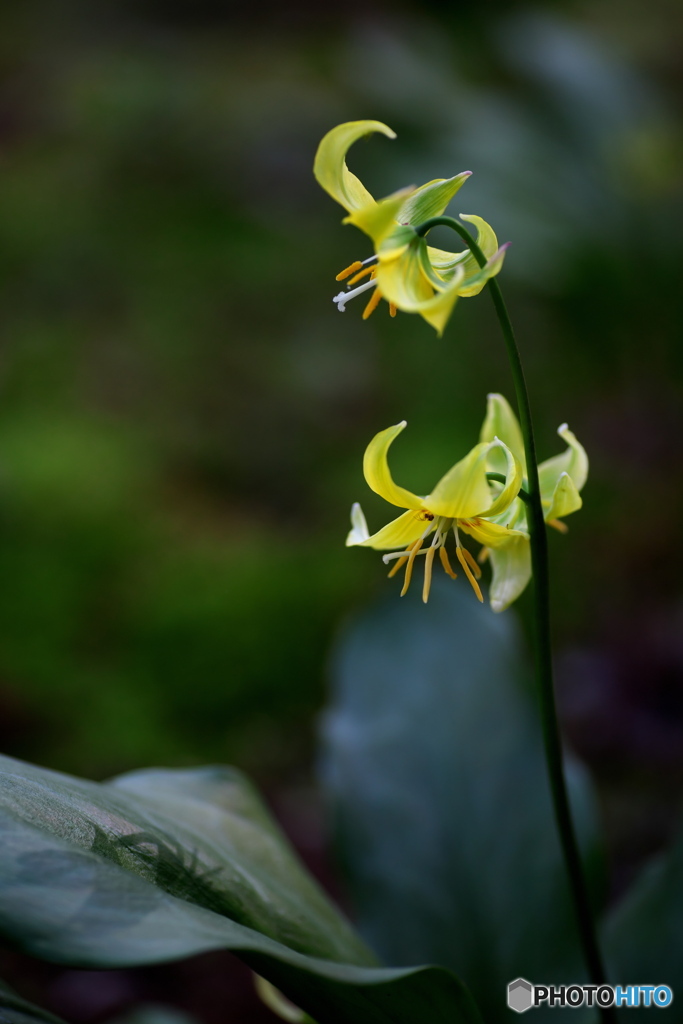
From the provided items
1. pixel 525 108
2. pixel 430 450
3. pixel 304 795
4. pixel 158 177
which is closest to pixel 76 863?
pixel 304 795

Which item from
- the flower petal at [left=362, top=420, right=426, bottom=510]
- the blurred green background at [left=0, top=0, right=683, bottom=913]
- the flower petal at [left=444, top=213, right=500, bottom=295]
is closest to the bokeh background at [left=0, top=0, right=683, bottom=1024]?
the blurred green background at [left=0, top=0, right=683, bottom=913]

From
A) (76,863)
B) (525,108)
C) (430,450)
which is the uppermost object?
(525,108)

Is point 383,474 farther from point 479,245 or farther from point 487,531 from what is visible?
point 479,245

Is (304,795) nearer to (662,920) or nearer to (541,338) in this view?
(662,920)

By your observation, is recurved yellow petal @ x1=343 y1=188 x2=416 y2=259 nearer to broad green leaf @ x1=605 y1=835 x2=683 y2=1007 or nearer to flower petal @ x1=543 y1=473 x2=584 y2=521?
flower petal @ x1=543 y1=473 x2=584 y2=521

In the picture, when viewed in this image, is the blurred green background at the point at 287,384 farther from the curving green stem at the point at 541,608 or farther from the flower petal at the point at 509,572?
the flower petal at the point at 509,572

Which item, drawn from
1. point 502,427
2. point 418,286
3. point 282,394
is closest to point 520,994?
point 502,427
